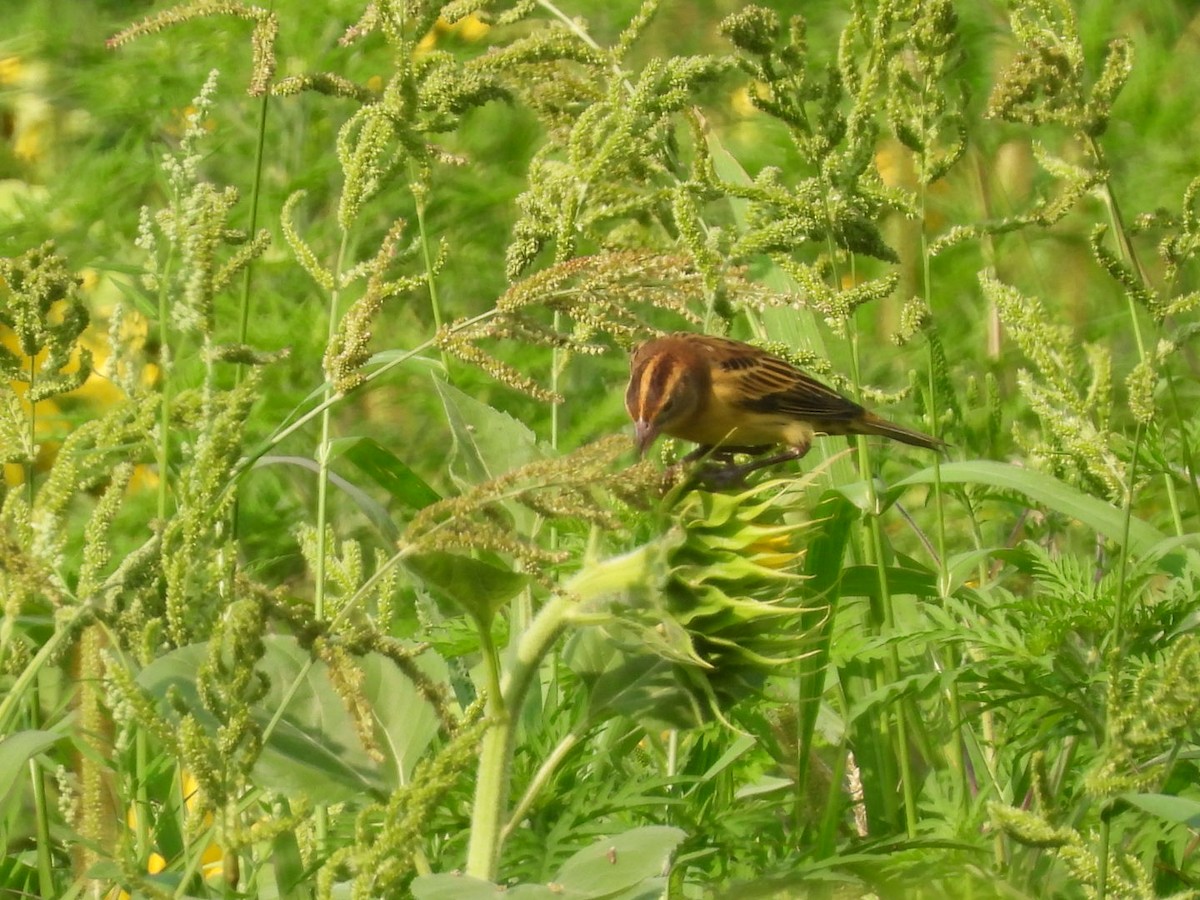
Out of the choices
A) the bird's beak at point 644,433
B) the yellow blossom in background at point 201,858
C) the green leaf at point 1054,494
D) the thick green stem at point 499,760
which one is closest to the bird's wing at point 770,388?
the bird's beak at point 644,433

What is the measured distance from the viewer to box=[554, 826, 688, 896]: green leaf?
62.2 inches

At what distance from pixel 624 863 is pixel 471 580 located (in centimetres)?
35

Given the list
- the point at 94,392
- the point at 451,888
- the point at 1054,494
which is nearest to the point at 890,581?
the point at 1054,494

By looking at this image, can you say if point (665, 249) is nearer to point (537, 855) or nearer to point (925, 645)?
point (925, 645)

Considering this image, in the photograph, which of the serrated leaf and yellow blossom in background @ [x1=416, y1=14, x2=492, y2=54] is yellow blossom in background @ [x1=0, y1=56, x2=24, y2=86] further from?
the serrated leaf

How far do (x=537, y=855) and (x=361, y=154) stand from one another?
0.95 m

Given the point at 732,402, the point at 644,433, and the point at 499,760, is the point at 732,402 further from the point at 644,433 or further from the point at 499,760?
the point at 499,760

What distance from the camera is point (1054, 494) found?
2.43m

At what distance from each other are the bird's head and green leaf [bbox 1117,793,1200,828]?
1.30m

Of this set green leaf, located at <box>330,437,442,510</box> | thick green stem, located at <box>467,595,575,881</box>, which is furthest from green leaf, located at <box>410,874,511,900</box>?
green leaf, located at <box>330,437,442,510</box>

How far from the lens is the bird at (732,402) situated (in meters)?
3.10

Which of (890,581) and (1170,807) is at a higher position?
(890,581)

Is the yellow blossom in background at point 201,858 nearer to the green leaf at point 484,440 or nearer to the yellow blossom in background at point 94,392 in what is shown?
the green leaf at point 484,440

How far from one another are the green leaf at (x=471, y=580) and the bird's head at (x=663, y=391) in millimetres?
1168
